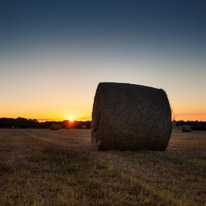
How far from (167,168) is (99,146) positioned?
3.00 m

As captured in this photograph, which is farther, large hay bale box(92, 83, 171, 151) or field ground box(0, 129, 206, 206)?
large hay bale box(92, 83, 171, 151)

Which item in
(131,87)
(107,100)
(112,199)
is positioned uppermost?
(131,87)

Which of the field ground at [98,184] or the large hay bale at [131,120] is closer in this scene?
the field ground at [98,184]

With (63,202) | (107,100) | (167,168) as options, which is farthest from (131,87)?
(63,202)

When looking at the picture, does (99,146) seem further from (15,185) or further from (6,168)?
(15,185)

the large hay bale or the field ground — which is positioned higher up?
the large hay bale

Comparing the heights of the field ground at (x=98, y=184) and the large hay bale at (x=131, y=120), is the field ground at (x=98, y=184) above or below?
below

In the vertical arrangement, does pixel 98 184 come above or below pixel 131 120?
below

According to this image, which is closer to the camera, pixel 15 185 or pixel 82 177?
pixel 15 185

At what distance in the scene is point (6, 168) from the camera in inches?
181

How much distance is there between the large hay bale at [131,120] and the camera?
7.23m

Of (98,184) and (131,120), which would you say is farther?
Answer: (131,120)

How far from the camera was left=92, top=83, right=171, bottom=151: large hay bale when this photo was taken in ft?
A: 23.7

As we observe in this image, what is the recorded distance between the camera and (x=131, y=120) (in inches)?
288
